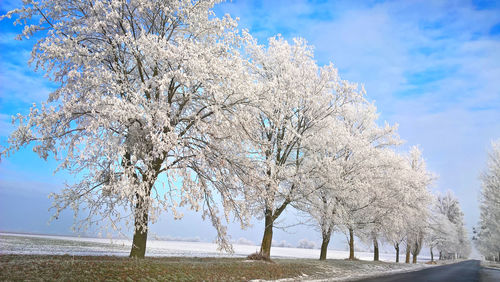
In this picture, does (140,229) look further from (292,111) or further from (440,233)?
(440,233)

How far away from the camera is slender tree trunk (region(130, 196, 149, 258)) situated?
1180 centimetres

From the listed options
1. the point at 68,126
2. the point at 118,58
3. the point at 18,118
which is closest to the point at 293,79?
the point at 118,58

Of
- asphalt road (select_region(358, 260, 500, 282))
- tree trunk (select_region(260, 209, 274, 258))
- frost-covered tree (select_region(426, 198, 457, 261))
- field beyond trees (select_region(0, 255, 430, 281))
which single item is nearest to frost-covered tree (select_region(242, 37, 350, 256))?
tree trunk (select_region(260, 209, 274, 258))

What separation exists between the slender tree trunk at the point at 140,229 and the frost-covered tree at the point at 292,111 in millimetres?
7353

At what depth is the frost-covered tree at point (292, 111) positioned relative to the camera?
19359 mm

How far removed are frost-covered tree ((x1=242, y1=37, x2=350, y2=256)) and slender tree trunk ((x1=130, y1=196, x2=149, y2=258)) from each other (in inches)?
290

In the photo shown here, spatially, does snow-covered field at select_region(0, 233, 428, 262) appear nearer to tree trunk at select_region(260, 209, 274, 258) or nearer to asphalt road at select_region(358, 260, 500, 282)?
tree trunk at select_region(260, 209, 274, 258)

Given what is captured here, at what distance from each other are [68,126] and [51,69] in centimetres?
222

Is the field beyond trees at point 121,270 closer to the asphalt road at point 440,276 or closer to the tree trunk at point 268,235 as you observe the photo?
the tree trunk at point 268,235

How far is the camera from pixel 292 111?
20.9 meters

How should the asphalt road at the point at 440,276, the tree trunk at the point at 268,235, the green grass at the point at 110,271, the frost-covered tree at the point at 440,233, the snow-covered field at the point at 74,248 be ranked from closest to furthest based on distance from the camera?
1. the green grass at the point at 110,271
2. the snow-covered field at the point at 74,248
3. the asphalt road at the point at 440,276
4. the tree trunk at the point at 268,235
5. the frost-covered tree at the point at 440,233

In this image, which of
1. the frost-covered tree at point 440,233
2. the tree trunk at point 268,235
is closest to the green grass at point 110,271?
the tree trunk at point 268,235

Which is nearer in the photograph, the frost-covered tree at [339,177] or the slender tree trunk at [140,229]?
the slender tree trunk at [140,229]

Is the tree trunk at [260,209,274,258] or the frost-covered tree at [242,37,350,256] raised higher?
the frost-covered tree at [242,37,350,256]
